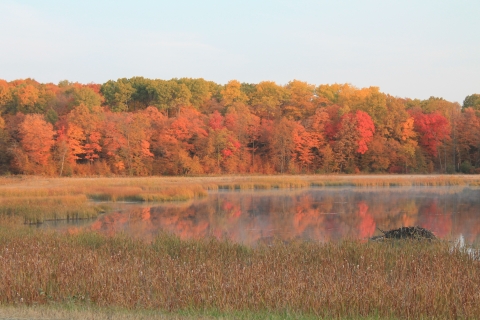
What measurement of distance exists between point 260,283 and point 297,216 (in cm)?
1562

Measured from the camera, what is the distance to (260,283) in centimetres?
881

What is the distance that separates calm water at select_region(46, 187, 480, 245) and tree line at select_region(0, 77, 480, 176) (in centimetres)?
2218

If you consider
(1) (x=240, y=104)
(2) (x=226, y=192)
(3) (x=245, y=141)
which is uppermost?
(1) (x=240, y=104)

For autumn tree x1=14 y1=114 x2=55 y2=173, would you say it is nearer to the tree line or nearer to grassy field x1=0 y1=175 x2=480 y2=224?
the tree line

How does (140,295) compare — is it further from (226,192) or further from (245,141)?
(245,141)

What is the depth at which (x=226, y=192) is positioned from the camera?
38.9m

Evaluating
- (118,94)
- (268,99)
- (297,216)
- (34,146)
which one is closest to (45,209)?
(297,216)

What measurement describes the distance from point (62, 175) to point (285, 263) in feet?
149

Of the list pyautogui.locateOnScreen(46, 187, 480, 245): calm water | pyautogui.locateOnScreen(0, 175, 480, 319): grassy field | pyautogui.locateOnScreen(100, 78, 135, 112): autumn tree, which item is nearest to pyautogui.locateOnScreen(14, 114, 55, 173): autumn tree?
pyautogui.locateOnScreen(100, 78, 135, 112): autumn tree

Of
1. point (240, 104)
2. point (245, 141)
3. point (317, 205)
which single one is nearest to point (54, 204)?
point (317, 205)

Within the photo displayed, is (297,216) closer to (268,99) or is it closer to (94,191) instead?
(94,191)

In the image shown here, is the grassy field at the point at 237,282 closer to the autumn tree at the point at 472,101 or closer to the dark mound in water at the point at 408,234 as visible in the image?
the dark mound in water at the point at 408,234

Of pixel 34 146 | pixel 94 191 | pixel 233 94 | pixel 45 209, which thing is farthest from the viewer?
pixel 233 94

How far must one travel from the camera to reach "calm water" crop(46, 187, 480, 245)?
1911cm
